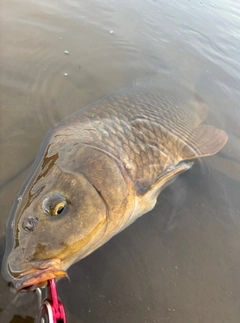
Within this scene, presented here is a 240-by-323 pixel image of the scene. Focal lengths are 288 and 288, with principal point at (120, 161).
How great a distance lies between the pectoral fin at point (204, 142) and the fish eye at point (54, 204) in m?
1.62

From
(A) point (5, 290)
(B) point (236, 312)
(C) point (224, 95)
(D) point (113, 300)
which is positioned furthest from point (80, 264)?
(C) point (224, 95)

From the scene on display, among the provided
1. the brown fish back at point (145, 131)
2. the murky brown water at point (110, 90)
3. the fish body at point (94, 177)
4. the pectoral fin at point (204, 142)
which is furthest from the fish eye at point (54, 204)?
the pectoral fin at point (204, 142)

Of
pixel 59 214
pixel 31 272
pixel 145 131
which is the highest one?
pixel 145 131

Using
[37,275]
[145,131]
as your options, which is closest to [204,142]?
[145,131]

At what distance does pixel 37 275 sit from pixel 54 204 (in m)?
0.44

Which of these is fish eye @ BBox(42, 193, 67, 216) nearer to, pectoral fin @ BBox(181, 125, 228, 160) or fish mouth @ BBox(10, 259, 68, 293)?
fish mouth @ BBox(10, 259, 68, 293)

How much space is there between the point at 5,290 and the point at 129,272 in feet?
2.85

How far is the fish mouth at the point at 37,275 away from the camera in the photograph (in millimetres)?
1562

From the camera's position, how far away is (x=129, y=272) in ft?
7.11

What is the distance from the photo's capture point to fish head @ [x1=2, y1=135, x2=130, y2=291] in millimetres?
1647

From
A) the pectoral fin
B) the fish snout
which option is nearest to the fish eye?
the fish snout

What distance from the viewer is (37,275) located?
1.57 meters

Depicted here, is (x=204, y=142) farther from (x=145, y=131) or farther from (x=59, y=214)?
(x=59, y=214)

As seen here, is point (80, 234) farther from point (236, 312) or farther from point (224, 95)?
point (224, 95)
